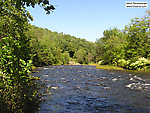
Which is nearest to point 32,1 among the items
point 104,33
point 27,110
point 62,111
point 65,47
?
point 27,110

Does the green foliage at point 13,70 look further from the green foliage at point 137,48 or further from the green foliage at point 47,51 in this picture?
the green foliage at point 137,48

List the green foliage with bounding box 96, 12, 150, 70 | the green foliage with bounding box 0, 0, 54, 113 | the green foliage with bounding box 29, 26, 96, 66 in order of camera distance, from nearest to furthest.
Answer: the green foliage with bounding box 0, 0, 54, 113, the green foliage with bounding box 96, 12, 150, 70, the green foliage with bounding box 29, 26, 96, 66

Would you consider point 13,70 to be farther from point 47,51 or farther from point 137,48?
point 47,51

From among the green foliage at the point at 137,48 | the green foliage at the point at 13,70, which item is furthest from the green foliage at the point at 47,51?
the green foliage at the point at 137,48

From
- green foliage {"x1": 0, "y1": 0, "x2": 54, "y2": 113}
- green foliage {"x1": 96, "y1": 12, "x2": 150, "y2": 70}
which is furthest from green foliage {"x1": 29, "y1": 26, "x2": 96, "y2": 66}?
green foliage {"x1": 96, "y1": 12, "x2": 150, "y2": 70}

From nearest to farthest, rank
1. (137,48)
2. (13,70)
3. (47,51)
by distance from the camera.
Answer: (13,70) → (137,48) → (47,51)

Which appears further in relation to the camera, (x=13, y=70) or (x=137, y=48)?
(x=137, y=48)

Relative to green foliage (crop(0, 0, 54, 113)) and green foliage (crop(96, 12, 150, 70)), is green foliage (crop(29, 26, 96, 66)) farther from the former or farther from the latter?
green foliage (crop(96, 12, 150, 70))

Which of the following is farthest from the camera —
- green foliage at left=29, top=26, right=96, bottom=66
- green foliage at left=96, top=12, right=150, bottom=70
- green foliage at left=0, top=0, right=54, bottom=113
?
green foliage at left=29, top=26, right=96, bottom=66

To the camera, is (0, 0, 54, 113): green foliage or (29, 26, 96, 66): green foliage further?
(29, 26, 96, 66): green foliage

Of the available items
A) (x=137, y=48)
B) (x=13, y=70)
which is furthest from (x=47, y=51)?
(x=13, y=70)

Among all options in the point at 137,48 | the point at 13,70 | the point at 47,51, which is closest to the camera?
the point at 13,70

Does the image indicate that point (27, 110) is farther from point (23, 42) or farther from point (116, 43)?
point (116, 43)

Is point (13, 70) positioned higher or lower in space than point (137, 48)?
lower
